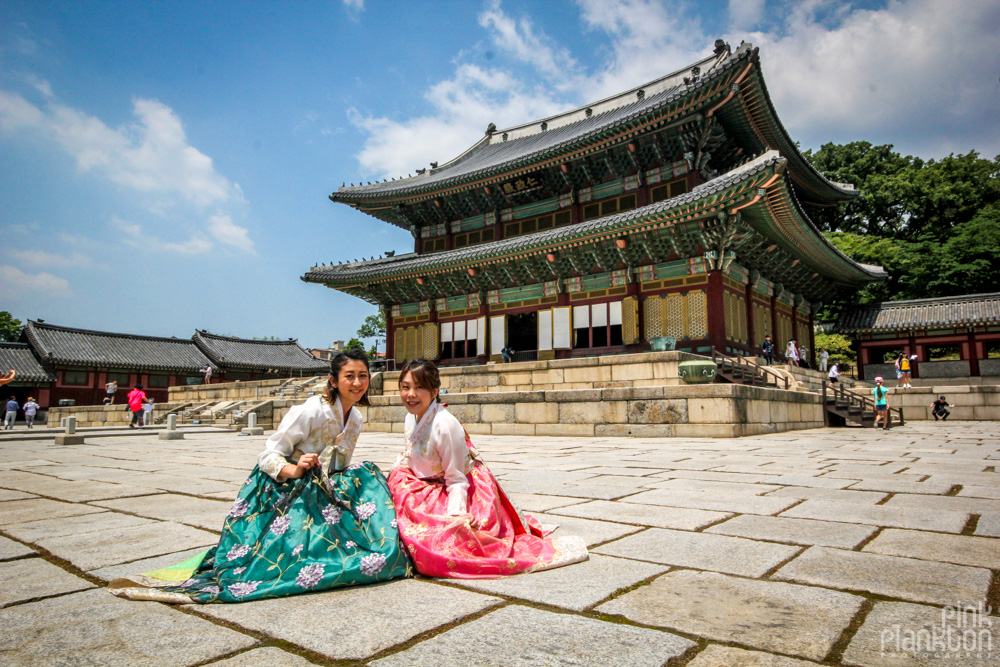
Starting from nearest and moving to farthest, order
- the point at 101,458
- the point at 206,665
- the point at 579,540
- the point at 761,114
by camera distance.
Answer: the point at 206,665 → the point at 579,540 → the point at 101,458 → the point at 761,114

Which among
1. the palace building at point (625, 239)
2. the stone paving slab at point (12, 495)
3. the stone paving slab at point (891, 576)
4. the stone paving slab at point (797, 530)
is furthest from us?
the palace building at point (625, 239)

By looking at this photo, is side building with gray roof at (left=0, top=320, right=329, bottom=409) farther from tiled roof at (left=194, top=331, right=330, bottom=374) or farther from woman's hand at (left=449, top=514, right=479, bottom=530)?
woman's hand at (left=449, top=514, right=479, bottom=530)

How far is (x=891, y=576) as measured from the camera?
2.32m

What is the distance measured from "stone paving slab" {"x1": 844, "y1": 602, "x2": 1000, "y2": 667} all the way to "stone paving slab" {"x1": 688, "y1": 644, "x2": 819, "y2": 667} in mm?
149

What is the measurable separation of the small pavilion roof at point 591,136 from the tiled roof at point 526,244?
7.25 feet

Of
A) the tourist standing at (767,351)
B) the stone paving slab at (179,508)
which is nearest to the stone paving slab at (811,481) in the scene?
the stone paving slab at (179,508)

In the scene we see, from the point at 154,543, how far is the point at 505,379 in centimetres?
1231

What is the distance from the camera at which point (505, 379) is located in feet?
49.9

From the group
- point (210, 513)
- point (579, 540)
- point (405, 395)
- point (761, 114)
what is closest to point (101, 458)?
point (210, 513)

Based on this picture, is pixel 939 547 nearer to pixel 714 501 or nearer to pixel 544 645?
pixel 714 501

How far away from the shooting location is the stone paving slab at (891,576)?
6.95 feet

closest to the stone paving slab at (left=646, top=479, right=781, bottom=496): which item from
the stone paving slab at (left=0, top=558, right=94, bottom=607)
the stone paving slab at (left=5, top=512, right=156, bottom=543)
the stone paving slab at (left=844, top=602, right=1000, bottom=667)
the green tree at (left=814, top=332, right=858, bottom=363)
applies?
the stone paving slab at (left=844, top=602, right=1000, bottom=667)

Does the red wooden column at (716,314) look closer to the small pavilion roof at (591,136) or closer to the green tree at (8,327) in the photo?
the small pavilion roof at (591,136)

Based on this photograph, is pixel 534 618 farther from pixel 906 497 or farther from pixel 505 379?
pixel 505 379
